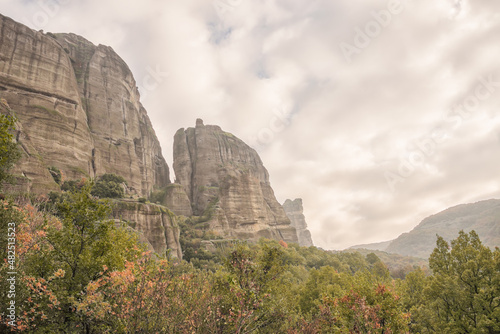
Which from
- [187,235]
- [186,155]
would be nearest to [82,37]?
[186,155]

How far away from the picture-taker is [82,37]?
111750 millimetres

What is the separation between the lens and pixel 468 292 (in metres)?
21.8

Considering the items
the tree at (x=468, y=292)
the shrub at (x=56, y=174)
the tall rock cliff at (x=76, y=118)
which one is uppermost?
→ the tall rock cliff at (x=76, y=118)

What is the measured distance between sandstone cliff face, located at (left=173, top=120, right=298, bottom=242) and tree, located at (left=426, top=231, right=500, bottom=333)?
7957cm

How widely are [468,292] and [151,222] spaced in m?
53.7

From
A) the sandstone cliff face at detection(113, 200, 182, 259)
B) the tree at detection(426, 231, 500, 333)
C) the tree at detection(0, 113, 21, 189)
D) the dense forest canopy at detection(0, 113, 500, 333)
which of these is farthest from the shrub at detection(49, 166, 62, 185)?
the tree at detection(426, 231, 500, 333)

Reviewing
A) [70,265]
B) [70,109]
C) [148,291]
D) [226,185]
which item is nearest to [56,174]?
[70,109]

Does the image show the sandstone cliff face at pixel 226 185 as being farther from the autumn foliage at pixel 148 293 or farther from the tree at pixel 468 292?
the autumn foliage at pixel 148 293

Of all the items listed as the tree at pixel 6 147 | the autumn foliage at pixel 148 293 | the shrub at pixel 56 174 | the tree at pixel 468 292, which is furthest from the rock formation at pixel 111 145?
the tree at pixel 468 292

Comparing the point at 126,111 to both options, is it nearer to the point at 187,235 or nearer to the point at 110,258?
the point at 187,235

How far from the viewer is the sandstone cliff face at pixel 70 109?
62.5 m

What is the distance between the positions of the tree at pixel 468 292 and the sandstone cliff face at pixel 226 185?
7957cm

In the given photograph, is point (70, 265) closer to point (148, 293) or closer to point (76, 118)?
point (148, 293)

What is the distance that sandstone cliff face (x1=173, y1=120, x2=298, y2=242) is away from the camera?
368 feet
